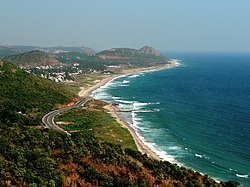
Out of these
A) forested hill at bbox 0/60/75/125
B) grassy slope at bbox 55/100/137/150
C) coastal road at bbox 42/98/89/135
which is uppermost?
forested hill at bbox 0/60/75/125

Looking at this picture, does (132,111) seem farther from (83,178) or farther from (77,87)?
(83,178)

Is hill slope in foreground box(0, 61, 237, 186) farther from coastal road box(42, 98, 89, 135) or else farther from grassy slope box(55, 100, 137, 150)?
coastal road box(42, 98, 89, 135)

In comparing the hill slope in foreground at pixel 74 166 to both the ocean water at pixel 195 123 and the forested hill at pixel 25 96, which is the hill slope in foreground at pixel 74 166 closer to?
the ocean water at pixel 195 123

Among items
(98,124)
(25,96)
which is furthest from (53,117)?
(25,96)

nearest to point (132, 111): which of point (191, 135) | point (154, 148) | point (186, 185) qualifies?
point (191, 135)

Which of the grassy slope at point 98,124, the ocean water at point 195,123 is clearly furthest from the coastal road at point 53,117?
the ocean water at point 195,123

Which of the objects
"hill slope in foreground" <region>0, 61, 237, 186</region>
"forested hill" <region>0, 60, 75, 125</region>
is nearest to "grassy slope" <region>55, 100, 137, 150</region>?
"forested hill" <region>0, 60, 75, 125</region>

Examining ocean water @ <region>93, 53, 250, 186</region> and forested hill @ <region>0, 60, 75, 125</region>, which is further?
forested hill @ <region>0, 60, 75, 125</region>
